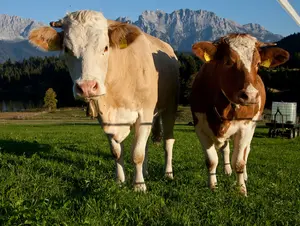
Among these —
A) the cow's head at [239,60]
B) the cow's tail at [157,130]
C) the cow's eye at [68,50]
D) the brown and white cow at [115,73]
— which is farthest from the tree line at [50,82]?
the cow's eye at [68,50]

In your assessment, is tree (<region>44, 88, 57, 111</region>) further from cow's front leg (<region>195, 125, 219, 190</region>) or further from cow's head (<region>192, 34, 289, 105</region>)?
cow's head (<region>192, 34, 289, 105</region>)

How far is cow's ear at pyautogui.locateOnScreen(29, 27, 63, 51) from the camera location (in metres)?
6.24

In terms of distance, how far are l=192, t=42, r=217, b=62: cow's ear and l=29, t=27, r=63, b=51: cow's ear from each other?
2245 millimetres

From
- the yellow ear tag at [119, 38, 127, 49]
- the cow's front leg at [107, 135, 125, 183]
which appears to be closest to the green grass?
the cow's front leg at [107, 135, 125, 183]

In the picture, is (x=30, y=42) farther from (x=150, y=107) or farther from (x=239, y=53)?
(x=239, y=53)

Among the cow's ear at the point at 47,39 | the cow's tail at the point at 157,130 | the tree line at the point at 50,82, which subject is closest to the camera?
the cow's ear at the point at 47,39

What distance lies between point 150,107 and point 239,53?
1838 millimetres

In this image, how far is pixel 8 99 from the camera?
519 feet

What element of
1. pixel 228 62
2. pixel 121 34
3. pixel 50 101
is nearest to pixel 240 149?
pixel 228 62

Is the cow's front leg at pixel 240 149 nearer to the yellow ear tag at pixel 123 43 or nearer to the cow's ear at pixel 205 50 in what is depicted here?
the cow's ear at pixel 205 50

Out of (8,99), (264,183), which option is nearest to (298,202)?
(264,183)

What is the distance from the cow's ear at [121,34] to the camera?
627 cm

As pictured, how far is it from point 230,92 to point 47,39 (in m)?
3.09

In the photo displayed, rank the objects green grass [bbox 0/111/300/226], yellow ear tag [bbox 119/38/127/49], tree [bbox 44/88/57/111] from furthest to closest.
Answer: tree [bbox 44/88/57/111]
yellow ear tag [bbox 119/38/127/49]
green grass [bbox 0/111/300/226]
